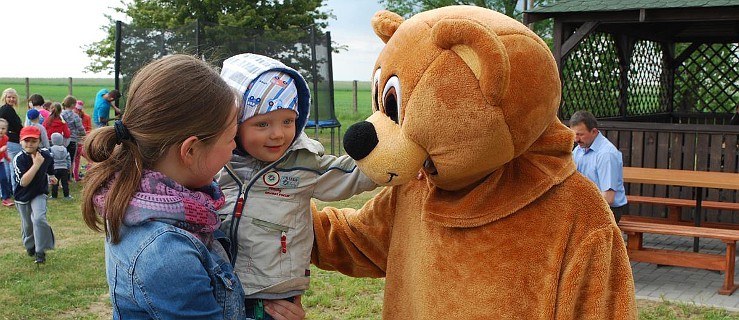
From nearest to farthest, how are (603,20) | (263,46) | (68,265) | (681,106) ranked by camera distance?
(68,265), (603,20), (681,106), (263,46)

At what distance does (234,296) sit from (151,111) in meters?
0.48

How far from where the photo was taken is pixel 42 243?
7.52 metres

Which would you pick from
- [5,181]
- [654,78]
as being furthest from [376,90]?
[654,78]

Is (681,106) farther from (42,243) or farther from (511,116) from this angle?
(511,116)

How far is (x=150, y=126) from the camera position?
1.66 m

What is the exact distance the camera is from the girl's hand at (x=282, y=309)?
2.34 m

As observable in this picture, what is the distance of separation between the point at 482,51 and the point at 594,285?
28.6 inches

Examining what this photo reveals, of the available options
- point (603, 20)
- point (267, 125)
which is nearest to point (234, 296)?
point (267, 125)

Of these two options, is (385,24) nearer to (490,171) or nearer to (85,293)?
(490,171)

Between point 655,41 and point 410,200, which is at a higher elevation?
point 655,41

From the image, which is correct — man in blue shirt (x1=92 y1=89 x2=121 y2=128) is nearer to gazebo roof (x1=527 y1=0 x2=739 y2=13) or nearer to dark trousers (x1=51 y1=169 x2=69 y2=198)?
dark trousers (x1=51 y1=169 x2=69 y2=198)

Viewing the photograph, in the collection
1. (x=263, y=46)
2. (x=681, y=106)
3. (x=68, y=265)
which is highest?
(x=263, y=46)

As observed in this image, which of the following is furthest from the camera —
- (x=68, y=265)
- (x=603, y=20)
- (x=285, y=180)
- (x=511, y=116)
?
(x=603, y=20)

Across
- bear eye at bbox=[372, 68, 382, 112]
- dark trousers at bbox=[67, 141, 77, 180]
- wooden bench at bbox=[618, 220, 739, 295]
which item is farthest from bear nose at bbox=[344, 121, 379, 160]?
dark trousers at bbox=[67, 141, 77, 180]
